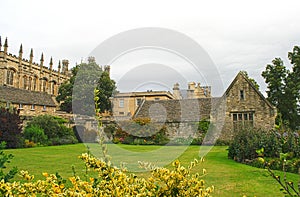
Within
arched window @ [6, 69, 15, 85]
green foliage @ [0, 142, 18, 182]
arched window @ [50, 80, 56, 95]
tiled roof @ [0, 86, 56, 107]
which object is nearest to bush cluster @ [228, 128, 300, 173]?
green foliage @ [0, 142, 18, 182]

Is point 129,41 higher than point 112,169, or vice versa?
point 129,41

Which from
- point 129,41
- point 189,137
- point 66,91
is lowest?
point 189,137

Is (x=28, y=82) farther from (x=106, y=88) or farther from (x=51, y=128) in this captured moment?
(x=51, y=128)

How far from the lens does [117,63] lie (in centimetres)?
782

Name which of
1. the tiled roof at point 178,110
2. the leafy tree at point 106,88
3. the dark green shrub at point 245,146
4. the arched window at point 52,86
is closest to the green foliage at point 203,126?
the tiled roof at point 178,110

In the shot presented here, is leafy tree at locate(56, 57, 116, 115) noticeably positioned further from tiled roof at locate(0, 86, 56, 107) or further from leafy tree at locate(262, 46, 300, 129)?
leafy tree at locate(262, 46, 300, 129)

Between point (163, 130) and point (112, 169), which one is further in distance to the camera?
point (163, 130)

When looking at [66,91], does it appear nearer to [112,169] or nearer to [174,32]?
[174,32]

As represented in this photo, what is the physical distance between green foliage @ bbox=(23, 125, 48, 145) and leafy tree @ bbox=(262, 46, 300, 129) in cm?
2291

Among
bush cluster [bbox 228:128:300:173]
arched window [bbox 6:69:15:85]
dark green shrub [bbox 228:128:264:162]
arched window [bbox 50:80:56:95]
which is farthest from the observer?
arched window [bbox 50:80:56:95]

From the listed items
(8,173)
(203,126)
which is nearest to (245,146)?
(8,173)

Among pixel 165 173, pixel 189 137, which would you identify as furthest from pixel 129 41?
pixel 189 137

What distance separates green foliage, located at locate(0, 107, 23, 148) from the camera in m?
20.0

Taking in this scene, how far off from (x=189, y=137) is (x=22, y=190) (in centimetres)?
2449
